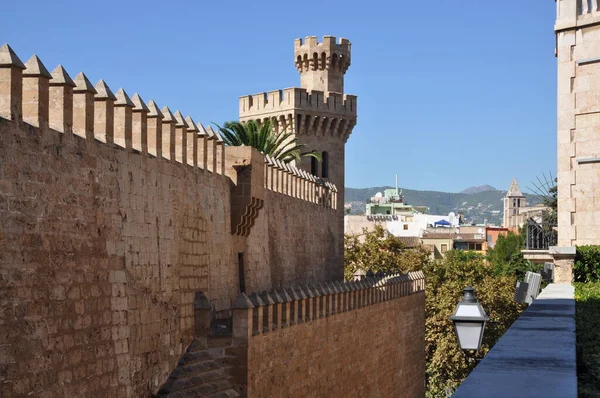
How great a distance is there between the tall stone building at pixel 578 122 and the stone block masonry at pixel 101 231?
19.1 ft

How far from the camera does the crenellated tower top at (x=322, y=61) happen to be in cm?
3544

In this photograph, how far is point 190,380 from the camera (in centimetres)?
1315

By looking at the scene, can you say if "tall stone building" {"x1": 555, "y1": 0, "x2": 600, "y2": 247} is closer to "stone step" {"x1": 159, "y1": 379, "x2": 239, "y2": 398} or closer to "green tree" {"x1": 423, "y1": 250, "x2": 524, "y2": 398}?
"stone step" {"x1": 159, "y1": 379, "x2": 239, "y2": 398}

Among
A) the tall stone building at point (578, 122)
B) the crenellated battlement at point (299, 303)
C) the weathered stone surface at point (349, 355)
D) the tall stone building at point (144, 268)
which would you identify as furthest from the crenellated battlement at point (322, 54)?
the tall stone building at point (578, 122)

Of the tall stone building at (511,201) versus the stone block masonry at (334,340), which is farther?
the tall stone building at (511,201)

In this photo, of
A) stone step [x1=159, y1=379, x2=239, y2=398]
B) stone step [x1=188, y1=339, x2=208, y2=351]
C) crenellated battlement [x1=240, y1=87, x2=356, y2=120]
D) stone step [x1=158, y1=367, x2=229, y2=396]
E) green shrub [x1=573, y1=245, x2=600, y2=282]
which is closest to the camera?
stone step [x1=159, y1=379, x2=239, y2=398]

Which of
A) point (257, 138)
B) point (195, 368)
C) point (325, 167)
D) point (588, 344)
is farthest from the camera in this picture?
point (325, 167)

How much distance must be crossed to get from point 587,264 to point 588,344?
970cm

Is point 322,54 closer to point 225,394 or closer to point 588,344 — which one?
point 225,394

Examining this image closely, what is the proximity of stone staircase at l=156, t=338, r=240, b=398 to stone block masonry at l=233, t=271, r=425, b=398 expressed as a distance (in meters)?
0.24

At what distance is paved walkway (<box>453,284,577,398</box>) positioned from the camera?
4.65 metres

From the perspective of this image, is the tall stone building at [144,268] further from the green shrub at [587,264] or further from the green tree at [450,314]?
the green tree at [450,314]

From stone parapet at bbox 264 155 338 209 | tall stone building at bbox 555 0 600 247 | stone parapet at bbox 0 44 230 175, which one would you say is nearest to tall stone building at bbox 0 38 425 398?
stone parapet at bbox 0 44 230 175

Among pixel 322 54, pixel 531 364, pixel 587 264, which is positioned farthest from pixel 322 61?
pixel 531 364
